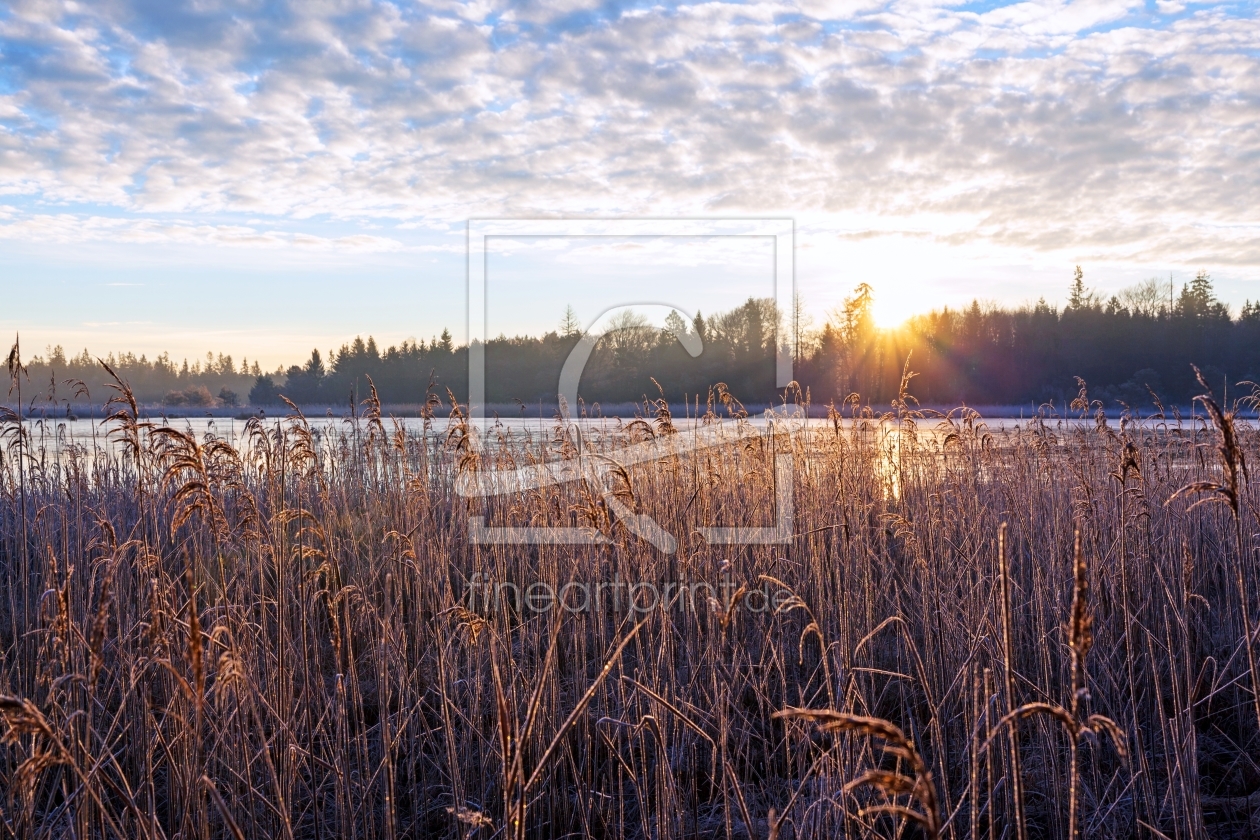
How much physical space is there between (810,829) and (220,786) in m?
2.15

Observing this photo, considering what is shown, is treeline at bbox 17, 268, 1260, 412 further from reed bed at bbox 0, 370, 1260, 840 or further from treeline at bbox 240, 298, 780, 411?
reed bed at bbox 0, 370, 1260, 840

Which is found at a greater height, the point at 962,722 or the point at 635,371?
the point at 635,371

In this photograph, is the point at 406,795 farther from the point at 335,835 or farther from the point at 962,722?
the point at 962,722

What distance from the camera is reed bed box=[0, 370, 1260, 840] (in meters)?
2.15

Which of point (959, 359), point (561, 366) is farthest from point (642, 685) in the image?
point (959, 359)

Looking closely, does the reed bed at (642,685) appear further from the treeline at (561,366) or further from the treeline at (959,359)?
the treeline at (959,359)

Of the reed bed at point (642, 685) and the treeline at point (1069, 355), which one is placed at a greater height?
the treeline at point (1069, 355)

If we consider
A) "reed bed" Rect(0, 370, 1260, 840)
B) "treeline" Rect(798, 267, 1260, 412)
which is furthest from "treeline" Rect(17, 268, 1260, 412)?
"reed bed" Rect(0, 370, 1260, 840)

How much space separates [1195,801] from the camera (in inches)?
91.6

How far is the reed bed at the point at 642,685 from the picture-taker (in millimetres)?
2148

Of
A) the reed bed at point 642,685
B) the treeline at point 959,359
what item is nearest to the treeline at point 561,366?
the treeline at point 959,359

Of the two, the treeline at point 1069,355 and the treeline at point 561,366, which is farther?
the treeline at point 1069,355

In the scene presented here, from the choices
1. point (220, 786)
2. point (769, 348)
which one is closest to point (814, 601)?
point (220, 786)

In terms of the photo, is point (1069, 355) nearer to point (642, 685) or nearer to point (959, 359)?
point (959, 359)
